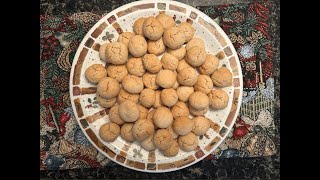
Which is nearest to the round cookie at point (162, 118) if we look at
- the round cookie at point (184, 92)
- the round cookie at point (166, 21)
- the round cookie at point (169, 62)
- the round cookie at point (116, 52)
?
the round cookie at point (184, 92)

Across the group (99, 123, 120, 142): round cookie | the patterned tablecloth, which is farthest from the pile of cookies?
the patterned tablecloth

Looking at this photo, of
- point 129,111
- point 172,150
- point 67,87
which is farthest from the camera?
point 67,87

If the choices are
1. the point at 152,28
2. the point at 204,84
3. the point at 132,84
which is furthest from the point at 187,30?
the point at 132,84

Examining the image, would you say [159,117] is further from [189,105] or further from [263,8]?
[263,8]

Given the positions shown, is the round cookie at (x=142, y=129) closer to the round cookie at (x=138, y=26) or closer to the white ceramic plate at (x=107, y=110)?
the white ceramic plate at (x=107, y=110)

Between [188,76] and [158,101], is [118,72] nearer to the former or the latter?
[158,101]

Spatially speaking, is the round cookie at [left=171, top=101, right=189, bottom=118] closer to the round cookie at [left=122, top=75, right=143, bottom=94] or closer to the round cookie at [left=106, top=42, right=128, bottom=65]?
the round cookie at [left=122, top=75, right=143, bottom=94]
